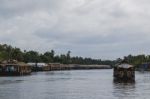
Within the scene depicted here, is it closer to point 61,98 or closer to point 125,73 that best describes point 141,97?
point 61,98

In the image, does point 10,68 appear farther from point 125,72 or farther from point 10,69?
point 125,72

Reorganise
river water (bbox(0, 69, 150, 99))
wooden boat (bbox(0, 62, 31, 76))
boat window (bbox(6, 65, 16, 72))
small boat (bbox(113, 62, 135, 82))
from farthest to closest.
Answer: boat window (bbox(6, 65, 16, 72)) → wooden boat (bbox(0, 62, 31, 76)) → small boat (bbox(113, 62, 135, 82)) → river water (bbox(0, 69, 150, 99))

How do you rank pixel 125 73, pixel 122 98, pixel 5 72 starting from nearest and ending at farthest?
pixel 122 98, pixel 125 73, pixel 5 72

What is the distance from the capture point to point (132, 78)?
419ft

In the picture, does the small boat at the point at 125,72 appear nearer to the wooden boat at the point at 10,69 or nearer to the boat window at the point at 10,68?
the wooden boat at the point at 10,69

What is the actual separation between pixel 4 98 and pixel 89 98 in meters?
11.1

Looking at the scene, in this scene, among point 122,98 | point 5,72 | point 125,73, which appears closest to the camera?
point 122,98

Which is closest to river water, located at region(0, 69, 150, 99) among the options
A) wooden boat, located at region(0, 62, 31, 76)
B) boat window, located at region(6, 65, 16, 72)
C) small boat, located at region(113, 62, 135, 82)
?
small boat, located at region(113, 62, 135, 82)

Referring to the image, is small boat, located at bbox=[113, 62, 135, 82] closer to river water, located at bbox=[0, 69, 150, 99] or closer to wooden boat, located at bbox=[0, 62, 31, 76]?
river water, located at bbox=[0, 69, 150, 99]

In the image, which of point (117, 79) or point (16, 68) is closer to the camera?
point (117, 79)

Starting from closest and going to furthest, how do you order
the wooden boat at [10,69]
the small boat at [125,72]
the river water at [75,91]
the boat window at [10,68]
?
1. the river water at [75,91]
2. the small boat at [125,72]
3. the wooden boat at [10,69]
4. the boat window at [10,68]

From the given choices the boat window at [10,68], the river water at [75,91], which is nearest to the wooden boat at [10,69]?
the boat window at [10,68]

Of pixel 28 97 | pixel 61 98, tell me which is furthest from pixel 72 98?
pixel 28 97

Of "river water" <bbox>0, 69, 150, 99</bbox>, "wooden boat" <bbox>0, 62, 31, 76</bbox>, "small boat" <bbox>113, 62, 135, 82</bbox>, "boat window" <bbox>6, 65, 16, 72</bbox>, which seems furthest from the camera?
"boat window" <bbox>6, 65, 16, 72</bbox>
